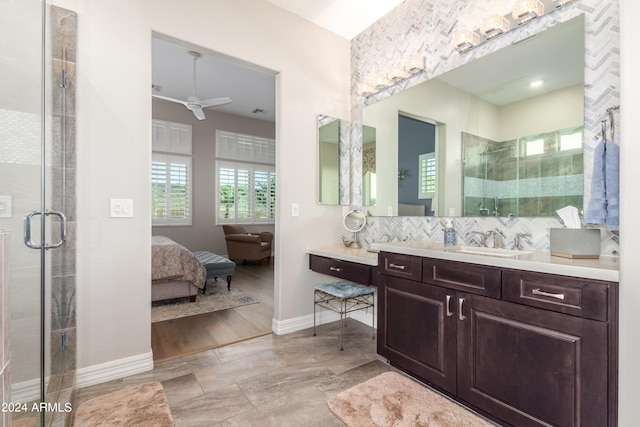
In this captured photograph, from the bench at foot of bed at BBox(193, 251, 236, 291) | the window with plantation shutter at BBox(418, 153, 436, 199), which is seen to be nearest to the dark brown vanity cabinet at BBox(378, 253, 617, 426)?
the window with plantation shutter at BBox(418, 153, 436, 199)

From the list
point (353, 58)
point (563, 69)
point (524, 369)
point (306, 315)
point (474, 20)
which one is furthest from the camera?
point (353, 58)

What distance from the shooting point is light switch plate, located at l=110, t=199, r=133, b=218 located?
6.91 ft

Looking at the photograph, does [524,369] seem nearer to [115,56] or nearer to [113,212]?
[113,212]

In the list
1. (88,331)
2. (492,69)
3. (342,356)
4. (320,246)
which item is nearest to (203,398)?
(88,331)

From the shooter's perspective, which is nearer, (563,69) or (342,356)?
(563,69)

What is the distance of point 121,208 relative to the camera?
2131 mm

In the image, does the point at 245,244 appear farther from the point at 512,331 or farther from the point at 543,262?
the point at 543,262

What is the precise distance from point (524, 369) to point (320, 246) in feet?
6.50

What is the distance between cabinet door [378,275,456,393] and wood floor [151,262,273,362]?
1.29 m

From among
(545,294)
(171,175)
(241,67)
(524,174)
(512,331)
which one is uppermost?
(241,67)

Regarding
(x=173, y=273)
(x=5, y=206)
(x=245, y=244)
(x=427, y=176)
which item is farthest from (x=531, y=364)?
(x=245, y=244)

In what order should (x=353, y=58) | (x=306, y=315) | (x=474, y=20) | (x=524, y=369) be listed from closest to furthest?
(x=524, y=369) → (x=474, y=20) → (x=306, y=315) → (x=353, y=58)

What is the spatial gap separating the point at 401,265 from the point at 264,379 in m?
1.22

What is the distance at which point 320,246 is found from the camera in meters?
3.14
